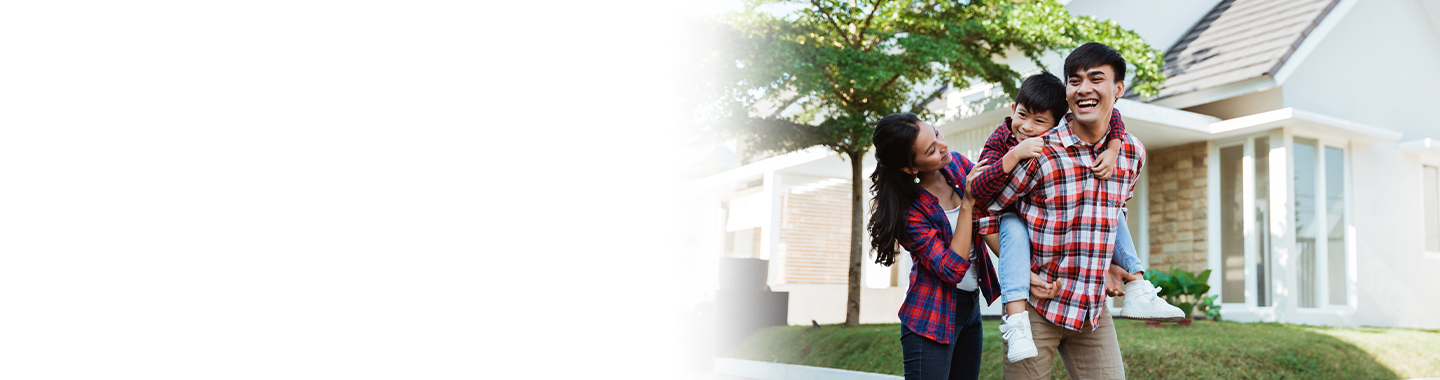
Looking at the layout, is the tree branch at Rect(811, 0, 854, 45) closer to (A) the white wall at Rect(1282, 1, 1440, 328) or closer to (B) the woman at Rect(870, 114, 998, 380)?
(A) the white wall at Rect(1282, 1, 1440, 328)

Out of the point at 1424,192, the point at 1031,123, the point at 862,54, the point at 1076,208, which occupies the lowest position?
the point at 1076,208

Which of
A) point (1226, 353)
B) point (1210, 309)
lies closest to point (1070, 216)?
point (1226, 353)

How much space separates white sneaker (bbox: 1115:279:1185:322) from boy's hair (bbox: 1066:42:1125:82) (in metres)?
0.51

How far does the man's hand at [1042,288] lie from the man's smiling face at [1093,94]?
378 mm

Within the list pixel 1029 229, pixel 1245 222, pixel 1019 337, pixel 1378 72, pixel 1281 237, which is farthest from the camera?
pixel 1378 72

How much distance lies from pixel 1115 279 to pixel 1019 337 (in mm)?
381

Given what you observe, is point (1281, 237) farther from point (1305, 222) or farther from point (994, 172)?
point (994, 172)

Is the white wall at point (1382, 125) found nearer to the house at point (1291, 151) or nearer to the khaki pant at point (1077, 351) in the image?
the house at point (1291, 151)

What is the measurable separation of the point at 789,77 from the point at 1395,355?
508 cm

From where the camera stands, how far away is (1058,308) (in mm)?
2189

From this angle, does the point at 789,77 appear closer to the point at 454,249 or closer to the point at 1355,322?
the point at 454,249

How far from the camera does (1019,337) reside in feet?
6.95

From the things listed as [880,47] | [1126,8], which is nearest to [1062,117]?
[880,47]

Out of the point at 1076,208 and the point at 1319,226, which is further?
the point at 1319,226
